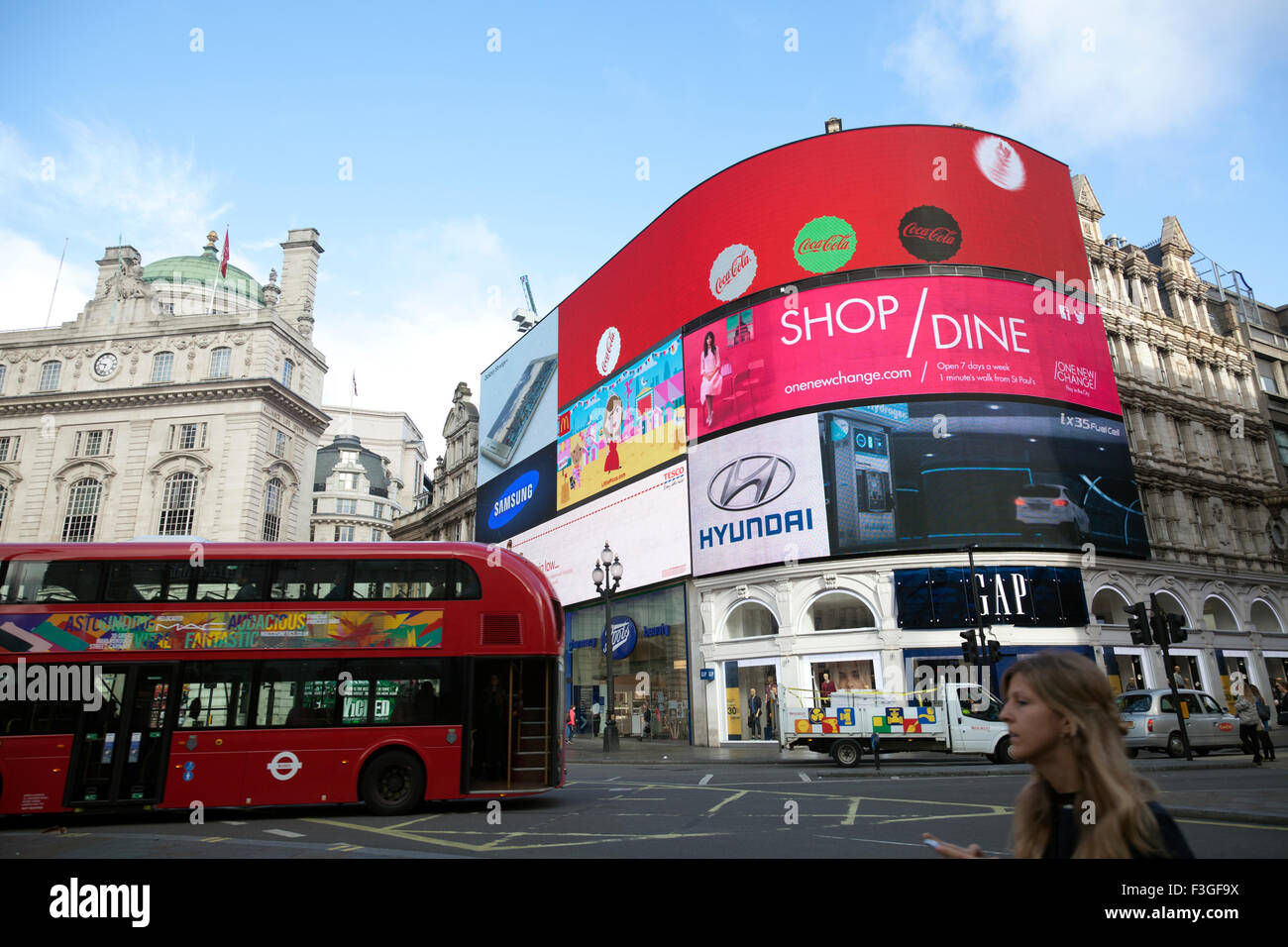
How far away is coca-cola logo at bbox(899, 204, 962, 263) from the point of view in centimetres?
3312

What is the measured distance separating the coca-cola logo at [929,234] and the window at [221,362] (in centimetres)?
4635

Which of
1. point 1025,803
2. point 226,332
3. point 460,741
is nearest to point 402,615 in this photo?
point 460,741

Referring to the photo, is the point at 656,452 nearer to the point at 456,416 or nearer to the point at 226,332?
the point at 456,416

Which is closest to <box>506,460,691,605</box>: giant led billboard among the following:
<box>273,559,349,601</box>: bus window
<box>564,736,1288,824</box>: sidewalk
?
<box>564,736,1288,824</box>: sidewalk

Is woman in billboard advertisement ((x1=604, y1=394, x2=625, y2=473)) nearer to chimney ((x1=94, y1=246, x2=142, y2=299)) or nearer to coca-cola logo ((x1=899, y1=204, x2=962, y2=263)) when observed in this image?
coca-cola logo ((x1=899, y1=204, x2=962, y2=263))

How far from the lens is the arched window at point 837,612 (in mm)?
31703

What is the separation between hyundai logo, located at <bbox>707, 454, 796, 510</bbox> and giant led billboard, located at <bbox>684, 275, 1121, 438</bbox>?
1996 millimetres

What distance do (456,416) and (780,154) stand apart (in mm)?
36849

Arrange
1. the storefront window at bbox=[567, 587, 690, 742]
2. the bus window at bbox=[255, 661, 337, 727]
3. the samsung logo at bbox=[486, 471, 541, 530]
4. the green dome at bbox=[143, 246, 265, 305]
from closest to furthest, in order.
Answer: the bus window at bbox=[255, 661, 337, 727] → the storefront window at bbox=[567, 587, 690, 742] → the samsung logo at bbox=[486, 471, 541, 530] → the green dome at bbox=[143, 246, 265, 305]

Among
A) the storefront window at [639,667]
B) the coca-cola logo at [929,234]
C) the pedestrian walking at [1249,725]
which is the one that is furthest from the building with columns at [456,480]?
the pedestrian walking at [1249,725]

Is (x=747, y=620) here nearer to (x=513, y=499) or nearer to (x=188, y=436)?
(x=513, y=499)

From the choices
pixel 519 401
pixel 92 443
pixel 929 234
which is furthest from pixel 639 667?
pixel 92 443

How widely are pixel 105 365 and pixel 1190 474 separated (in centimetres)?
6945

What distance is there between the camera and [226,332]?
5603cm
